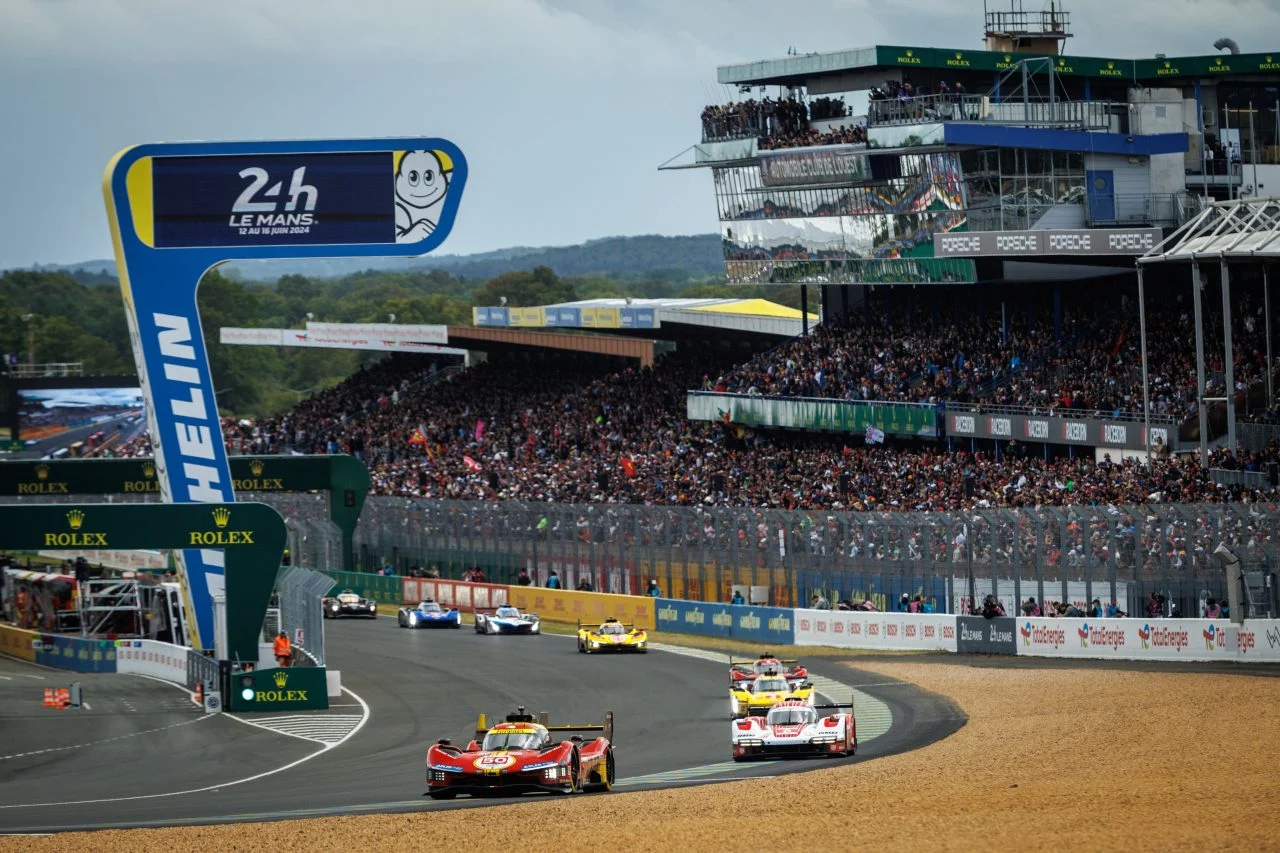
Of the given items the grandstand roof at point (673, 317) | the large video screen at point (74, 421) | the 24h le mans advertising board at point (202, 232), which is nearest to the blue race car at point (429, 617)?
the 24h le mans advertising board at point (202, 232)

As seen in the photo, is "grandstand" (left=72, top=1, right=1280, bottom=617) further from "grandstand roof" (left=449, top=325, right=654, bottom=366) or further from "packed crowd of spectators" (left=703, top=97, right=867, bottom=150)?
"grandstand roof" (left=449, top=325, right=654, bottom=366)

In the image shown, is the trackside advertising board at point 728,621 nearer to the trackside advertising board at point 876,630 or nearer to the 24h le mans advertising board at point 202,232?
the trackside advertising board at point 876,630

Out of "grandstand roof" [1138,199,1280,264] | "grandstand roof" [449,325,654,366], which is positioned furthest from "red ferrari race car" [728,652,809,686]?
"grandstand roof" [449,325,654,366]

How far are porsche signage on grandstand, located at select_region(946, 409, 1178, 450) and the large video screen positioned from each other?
56080 millimetres

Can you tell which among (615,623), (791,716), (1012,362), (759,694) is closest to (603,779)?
(791,716)

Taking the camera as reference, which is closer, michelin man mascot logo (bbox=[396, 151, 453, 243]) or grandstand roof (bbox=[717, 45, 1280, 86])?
michelin man mascot logo (bbox=[396, 151, 453, 243])

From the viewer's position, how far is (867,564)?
44.1 metres

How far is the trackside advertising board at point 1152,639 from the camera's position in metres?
37.2

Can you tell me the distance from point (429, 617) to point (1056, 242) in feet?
69.6

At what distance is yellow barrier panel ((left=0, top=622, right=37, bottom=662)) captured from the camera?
46000 mm

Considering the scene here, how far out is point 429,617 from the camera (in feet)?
173

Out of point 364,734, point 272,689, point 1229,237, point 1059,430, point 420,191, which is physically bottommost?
point 364,734

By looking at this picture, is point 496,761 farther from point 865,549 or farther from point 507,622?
point 507,622

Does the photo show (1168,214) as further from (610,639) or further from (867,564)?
(610,639)
